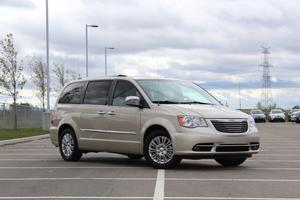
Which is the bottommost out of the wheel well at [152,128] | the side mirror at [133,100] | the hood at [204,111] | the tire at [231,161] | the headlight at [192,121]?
the tire at [231,161]

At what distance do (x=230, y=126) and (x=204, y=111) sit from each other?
581mm

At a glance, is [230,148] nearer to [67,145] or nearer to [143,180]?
[143,180]

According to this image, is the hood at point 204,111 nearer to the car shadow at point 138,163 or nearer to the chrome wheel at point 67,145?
the car shadow at point 138,163

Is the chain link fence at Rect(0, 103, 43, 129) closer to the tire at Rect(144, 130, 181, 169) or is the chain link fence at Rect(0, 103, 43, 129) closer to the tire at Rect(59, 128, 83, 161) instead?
the tire at Rect(59, 128, 83, 161)

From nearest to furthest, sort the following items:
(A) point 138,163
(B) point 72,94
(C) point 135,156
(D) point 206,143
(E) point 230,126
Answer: (D) point 206,143 → (E) point 230,126 → (A) point 138,163 → (C) point 135,156 → (B) point 72,94

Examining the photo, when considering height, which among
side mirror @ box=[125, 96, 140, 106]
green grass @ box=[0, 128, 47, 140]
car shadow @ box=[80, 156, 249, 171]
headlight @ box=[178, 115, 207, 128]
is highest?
side mirror @ box=[125, 96, 140, 106]

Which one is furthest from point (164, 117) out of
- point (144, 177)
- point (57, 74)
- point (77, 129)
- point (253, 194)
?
point (57, 74)

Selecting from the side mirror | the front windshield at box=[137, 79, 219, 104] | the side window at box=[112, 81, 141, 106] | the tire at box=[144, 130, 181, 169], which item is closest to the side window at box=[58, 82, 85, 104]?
the side window at box=[112, 81, 141, 106]

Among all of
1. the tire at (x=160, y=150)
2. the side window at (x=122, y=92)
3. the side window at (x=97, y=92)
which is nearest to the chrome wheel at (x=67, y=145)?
the side window at (x=97, y=92)

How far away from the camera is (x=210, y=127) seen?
12.5 m

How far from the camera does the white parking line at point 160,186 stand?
914 cm

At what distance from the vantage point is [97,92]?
14.8 meters

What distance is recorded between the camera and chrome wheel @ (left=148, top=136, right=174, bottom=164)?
12.8m

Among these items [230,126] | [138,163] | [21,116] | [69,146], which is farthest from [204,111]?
[21,116]
